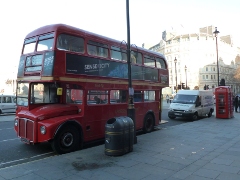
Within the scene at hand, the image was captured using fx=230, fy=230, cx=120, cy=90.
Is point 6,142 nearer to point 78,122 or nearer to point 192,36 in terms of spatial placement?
point 78,122

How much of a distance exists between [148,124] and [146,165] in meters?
6.21

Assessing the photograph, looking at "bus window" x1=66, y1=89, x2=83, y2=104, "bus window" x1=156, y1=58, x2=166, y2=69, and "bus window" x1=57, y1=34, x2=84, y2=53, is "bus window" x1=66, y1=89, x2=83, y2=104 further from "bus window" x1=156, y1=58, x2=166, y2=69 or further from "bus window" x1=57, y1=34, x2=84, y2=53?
"bus window" x1=156, y1=58, x2=166, y2=69

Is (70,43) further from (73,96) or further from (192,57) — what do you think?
(192,57)

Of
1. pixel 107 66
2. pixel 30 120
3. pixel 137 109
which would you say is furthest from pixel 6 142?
pixel 137 109

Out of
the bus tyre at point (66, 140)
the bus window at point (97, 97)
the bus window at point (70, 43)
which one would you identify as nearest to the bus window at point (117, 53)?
the bus window at point (97, 97)

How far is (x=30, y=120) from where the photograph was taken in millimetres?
7379

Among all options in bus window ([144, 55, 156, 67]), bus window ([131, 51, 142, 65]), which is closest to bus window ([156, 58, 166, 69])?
bus window ([144, 55, 156, 67])

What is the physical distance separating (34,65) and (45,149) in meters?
2.98

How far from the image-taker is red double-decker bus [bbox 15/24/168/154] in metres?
7.35

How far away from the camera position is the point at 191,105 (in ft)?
55.5

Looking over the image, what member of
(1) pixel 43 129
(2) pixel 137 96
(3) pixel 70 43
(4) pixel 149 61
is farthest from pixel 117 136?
(4) pixel 149 61

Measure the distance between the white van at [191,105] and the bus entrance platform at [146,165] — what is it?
860 cm

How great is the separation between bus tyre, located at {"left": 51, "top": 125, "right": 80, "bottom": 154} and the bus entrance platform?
2.32ft

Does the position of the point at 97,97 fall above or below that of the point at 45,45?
below
